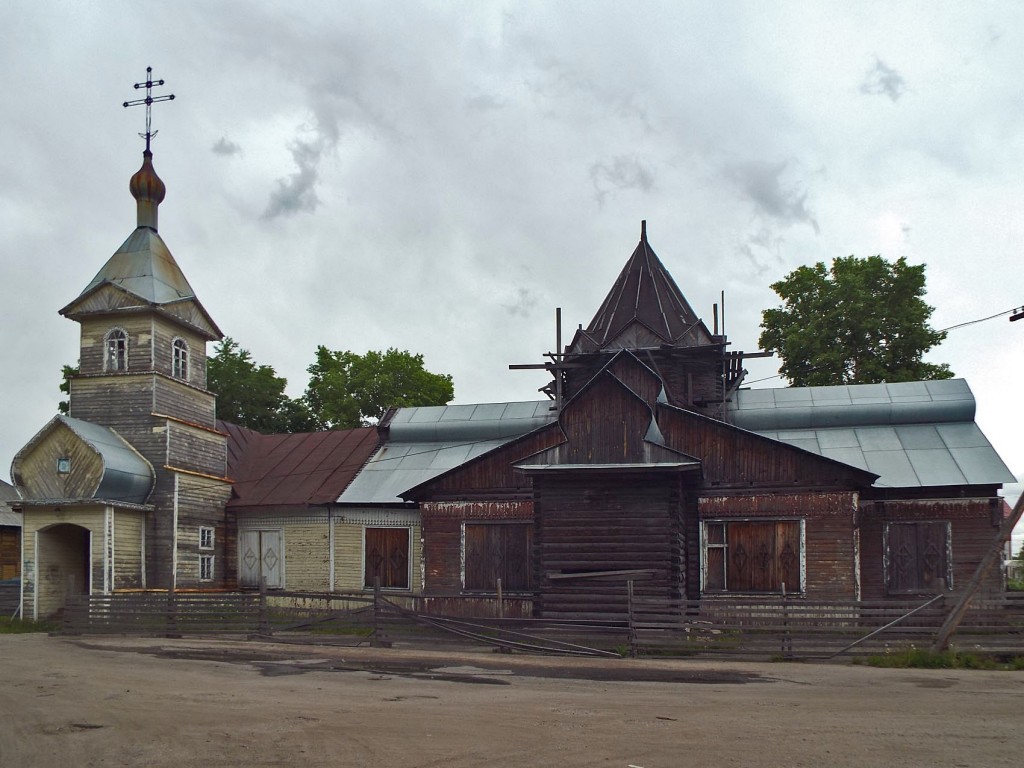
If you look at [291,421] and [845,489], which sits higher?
[291,421]

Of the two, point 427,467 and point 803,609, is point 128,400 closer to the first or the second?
point 427,467

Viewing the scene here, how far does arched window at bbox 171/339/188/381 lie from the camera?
1169 inches

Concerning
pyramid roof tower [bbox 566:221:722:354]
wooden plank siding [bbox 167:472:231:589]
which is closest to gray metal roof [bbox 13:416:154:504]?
wooden plank siding [bbox 167:472:231:589]

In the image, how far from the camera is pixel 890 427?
2697cm

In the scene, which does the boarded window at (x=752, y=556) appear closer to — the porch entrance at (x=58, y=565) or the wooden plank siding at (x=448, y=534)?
the wooden plank siding at (x=448, y=534)

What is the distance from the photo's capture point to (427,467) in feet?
98.0

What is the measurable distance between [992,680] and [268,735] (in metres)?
10.8

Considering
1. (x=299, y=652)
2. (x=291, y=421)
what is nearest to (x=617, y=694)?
(x=299, y=652)

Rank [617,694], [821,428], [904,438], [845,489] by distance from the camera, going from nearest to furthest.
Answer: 1. [617,694]
2. [845,489]
3. [904,438]
4. [821,428]

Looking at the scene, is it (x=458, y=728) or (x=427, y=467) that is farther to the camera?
(x=427, y=467)

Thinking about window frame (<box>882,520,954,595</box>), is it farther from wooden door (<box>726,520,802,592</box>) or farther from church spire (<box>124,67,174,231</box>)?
church spire (<box>124,67,174,231</box>)

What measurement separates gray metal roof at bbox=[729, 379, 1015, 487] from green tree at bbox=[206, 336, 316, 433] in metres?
25.5

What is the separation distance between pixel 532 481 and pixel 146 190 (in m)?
16.6

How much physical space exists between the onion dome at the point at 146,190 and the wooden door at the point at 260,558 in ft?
34.0
